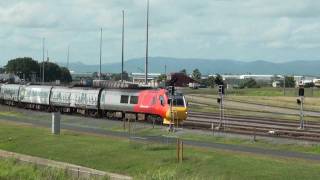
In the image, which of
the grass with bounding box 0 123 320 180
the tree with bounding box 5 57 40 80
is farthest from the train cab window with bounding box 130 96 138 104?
the tree with bounding box 5 57 40 80

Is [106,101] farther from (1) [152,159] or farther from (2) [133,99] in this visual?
(1) [152,159]

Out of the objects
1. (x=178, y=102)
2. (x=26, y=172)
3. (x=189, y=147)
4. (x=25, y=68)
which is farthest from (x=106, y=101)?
(x=25, y=68)

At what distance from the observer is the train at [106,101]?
4672 cm

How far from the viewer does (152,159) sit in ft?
88.1

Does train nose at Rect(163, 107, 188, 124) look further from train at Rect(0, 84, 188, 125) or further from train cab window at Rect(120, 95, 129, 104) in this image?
train cab window at Rect(120, 95, 129, 104)

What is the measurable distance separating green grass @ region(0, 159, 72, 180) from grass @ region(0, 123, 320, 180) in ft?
9.45

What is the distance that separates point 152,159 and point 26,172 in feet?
18.8

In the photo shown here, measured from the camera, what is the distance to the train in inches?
1839

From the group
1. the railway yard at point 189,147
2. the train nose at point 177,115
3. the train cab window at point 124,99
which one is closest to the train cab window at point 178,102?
the train nose at point 177,115

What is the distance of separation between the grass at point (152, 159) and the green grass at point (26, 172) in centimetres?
288

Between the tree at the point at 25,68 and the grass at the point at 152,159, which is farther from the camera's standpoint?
the tree at the point at 25,68

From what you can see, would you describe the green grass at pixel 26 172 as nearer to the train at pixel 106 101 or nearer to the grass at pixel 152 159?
the grass at pixel 152 159

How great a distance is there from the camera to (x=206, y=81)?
655 ft

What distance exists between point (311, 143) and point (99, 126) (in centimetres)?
1905
